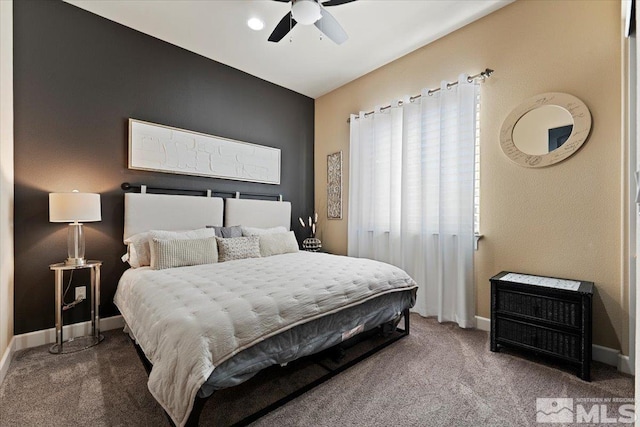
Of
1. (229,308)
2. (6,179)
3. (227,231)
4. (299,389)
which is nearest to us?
(229,308)

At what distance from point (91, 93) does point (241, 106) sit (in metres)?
1.66

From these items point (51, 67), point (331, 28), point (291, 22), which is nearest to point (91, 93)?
point (51, 67)

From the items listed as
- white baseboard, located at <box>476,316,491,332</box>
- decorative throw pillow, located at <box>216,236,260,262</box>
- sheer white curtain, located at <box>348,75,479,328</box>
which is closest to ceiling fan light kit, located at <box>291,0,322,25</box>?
sheer white curtain, located at <box>348,75,479,328</box>

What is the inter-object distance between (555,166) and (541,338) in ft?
4.62

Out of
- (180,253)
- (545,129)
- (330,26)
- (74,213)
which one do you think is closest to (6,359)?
(74,213)

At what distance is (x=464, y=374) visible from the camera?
6.66ft

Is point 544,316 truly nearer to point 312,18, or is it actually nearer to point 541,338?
point 541,338

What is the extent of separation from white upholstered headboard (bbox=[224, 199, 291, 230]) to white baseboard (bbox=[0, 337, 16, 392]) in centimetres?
207

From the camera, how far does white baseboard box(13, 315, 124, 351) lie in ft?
8.05

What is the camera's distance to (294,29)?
3.03 metres

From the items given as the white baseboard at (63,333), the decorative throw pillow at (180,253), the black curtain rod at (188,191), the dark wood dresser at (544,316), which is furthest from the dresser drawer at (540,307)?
the white baseboard at (63,333)

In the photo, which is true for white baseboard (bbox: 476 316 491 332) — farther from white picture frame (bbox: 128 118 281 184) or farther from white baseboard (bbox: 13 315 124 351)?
white baseboard (bbox: 13 315 124 351)

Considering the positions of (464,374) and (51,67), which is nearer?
(464,374)

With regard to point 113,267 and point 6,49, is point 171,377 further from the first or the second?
point 6,49
